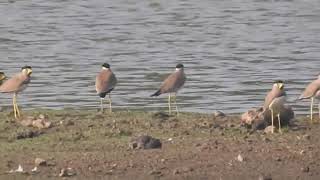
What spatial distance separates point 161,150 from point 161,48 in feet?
45.2

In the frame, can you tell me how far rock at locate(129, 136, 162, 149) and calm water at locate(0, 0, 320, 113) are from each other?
15.8 feet

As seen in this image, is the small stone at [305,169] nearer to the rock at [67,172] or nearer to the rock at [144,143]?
the rock at [144,143]

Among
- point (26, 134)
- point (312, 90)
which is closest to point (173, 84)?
point (312, 90)

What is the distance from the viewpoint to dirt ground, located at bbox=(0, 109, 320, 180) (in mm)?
13023

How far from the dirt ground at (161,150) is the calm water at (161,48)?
11.8ft

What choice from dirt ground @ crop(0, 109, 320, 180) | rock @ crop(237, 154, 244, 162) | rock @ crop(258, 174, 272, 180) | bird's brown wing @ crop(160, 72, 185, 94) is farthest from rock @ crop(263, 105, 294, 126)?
bird's brown wing @ crop(160, 72, 185, 94)

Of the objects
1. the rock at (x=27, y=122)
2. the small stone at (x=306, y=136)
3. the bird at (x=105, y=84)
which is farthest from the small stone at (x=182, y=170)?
the bird at (x=105, y=84)

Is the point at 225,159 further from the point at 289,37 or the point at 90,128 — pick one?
the point at 289,37

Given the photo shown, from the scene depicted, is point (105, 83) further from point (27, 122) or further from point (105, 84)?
point (27, 122)

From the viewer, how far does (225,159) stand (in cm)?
1340

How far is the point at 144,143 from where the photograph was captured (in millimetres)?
13766

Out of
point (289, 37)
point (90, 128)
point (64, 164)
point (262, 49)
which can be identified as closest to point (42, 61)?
point (262, 49)

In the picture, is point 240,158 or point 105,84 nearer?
point 240,158

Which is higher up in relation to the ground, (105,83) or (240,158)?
(105,83)
